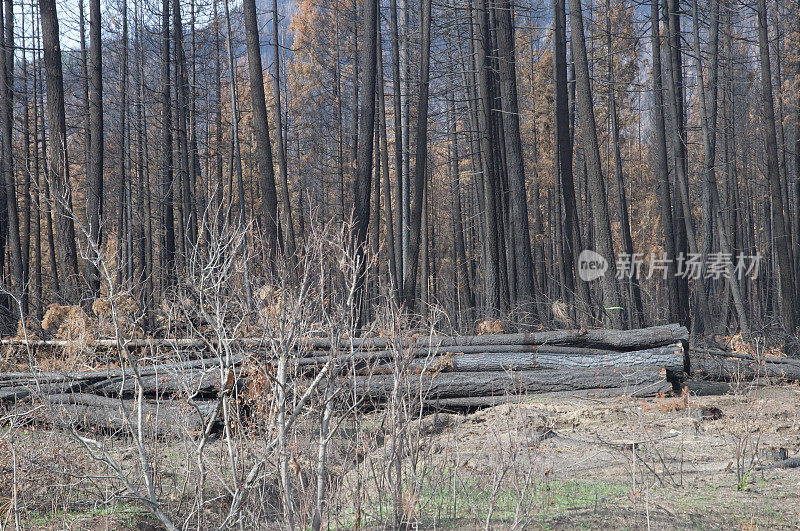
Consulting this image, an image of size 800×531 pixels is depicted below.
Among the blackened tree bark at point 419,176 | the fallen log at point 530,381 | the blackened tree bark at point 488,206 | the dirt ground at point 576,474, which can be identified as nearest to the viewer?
the dirt ground at point 576,474

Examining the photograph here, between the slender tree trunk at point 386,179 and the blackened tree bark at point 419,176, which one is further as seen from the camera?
the slender tree trunk at point 386,179

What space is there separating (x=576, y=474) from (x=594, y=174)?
743cm

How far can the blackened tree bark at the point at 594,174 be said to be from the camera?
11.3 metres

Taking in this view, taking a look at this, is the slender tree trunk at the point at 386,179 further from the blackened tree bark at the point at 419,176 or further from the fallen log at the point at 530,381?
the fallen log at the point at 530,381

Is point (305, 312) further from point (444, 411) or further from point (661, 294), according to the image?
point (661, 294)

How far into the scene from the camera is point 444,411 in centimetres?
862

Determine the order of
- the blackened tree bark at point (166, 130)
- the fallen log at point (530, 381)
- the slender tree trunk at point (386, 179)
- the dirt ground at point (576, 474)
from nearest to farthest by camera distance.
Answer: the dirt ground at point (576, 474)
the fallen log at point (530, 381)
the slender tree trunk at point (386, 179)
the blackened tree bark at point (166, 130)

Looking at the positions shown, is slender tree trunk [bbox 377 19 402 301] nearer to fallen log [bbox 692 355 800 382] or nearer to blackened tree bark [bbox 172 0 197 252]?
blackened tree bark [bbox 172 0 197 252]

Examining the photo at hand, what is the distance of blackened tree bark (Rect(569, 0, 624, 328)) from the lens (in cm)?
1127

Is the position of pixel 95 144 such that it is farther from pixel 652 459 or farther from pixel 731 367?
pixel 731 367

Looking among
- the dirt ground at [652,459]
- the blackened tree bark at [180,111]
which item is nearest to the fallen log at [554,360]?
the dirt ground at [652,459]

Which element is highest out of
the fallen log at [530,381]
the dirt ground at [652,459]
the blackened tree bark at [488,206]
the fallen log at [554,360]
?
the blackened tree bark at [488,206]

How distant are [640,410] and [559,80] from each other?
870cm

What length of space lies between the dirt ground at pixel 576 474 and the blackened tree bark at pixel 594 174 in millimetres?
3278
